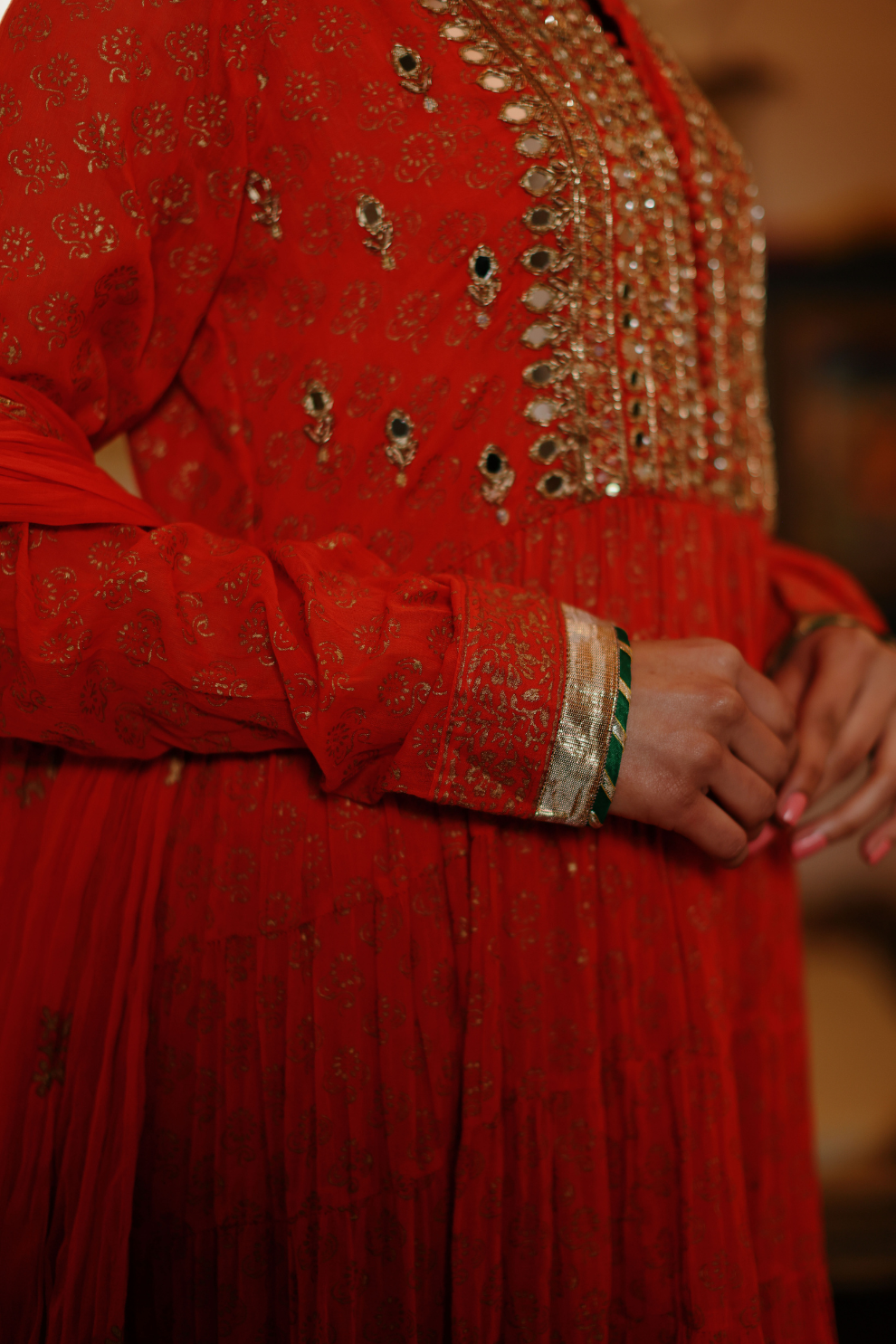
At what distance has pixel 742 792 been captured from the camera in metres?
0.52

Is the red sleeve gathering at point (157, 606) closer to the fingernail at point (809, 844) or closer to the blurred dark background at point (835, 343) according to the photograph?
the fingernail at point (809, 844)

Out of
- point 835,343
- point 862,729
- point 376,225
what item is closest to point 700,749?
point 862,729

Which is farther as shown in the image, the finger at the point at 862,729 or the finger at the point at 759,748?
the finger at the point at 862,729

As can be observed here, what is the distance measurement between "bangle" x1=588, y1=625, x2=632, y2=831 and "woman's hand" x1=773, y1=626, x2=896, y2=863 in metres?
0.21

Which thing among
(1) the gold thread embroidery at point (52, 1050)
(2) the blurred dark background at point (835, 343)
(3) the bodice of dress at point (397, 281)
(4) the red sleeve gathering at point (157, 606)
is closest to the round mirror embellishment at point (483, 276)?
(3) the bodice of dress at point (397, 281)

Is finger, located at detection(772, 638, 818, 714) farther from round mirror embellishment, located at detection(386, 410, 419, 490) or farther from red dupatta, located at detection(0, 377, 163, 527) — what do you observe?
red dupatta, located at detection(0, 377, 163, 527)

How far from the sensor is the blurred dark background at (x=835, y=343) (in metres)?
1.76

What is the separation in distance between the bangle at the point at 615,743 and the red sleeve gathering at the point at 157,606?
0.04 m

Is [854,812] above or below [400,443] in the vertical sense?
below

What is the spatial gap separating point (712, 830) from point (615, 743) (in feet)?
0.30

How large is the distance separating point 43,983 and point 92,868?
72 mm

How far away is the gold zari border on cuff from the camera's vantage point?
0.48 meters

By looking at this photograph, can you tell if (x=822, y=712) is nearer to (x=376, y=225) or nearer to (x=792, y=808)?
(x=792, y=808)

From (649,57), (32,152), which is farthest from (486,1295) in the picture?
(649,57)
